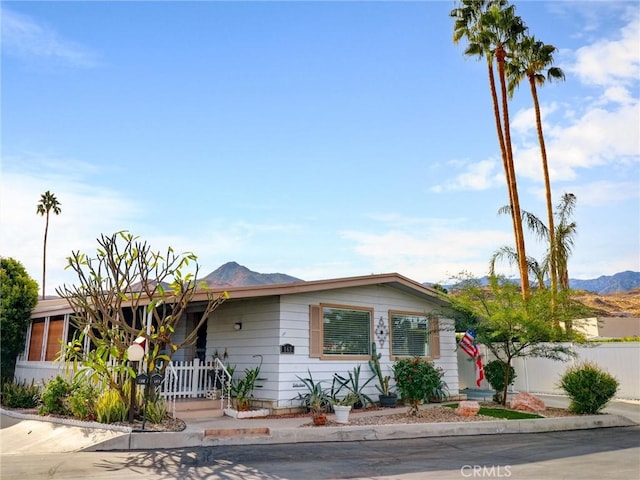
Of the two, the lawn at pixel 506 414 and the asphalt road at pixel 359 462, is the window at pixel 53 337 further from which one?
the lawn at pixel 506 414

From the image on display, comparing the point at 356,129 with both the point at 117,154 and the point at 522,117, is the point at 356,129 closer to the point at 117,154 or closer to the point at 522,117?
the point at 117,154

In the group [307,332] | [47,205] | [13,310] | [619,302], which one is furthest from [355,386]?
[619,302]

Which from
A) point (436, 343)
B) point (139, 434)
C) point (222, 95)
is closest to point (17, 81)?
point (222, 95)

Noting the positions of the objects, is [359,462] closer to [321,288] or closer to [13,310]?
[321,288]

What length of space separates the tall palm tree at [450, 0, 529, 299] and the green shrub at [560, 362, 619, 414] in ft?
22.8

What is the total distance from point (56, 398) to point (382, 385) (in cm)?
730

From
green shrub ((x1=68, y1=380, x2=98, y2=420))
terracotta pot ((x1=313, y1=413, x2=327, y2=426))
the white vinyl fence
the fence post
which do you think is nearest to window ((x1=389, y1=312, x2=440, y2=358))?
the white vinyl fence

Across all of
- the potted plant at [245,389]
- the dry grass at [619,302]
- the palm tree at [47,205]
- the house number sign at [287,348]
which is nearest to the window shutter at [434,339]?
the house number sign at [287,348]

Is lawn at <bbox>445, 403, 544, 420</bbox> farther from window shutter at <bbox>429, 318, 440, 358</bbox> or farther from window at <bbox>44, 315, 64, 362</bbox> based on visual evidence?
window at <bbox>44, 315, 64, 362</bbox>

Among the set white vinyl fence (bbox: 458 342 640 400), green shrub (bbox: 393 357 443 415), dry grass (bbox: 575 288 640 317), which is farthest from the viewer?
dry grass (bbox: 575 288 640 317)

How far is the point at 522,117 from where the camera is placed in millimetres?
20250

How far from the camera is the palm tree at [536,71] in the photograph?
18719mm

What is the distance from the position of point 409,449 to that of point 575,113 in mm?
9382

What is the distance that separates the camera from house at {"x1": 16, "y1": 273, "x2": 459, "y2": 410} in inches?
424
